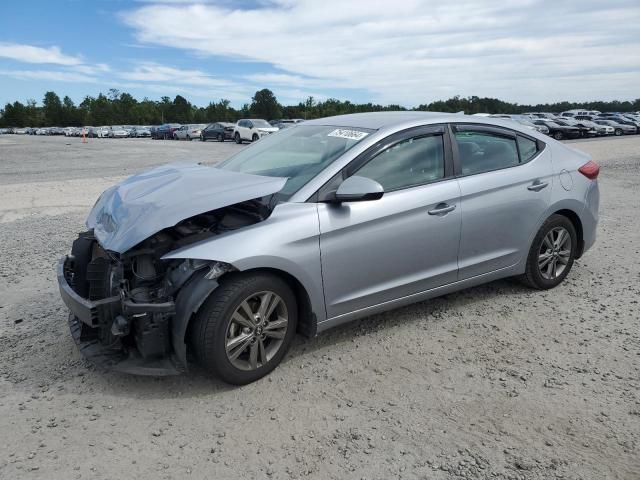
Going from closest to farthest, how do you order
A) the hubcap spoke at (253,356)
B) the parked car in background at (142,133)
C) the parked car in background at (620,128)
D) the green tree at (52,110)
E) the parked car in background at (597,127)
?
the hubcap spoke at (253,356)
the parked car in background at (597,127)
the parked car in background at (620,128)
the parked car in background at (142,133)
the green tree at (52,110)

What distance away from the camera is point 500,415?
3111mm

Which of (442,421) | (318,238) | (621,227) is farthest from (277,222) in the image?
(621,227)

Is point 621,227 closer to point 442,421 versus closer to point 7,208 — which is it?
point 442,421

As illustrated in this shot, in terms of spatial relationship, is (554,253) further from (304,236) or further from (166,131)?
(166,131)

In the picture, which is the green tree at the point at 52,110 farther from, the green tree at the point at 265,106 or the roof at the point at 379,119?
the roof at the point at 379,119

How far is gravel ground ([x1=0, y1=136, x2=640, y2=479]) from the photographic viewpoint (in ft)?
8.99

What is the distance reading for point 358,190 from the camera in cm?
357

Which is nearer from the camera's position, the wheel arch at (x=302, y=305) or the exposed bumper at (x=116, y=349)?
the exposed bumper at (x=116, y=349)

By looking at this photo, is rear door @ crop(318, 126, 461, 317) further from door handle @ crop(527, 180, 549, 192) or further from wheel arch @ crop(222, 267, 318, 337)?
door handle @ crop(527, 180, 549, 192)

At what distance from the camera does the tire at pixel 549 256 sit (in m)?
4.82

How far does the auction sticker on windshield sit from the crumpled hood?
2.61ft

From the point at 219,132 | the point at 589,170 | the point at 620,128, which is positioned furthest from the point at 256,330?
the point at 620,128

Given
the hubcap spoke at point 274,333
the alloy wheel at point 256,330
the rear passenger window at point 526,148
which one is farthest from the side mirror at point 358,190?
the rear passenger window at point 526,148

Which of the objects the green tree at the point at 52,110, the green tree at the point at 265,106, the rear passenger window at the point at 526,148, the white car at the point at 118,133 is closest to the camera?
the rear passenger window at the point at 526,148
